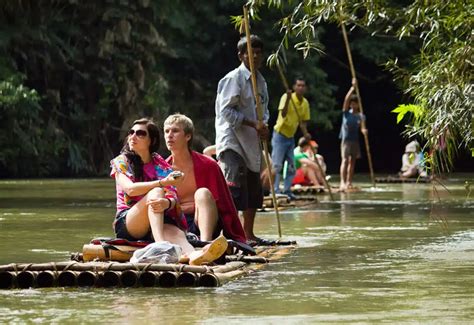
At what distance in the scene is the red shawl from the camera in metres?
11.6

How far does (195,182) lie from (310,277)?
5.91 ft

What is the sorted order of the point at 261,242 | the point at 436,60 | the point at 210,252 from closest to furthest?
the point at 210,252
the point at 436,60
the point at 261,242

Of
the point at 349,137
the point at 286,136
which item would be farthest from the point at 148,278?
the point at 349,137

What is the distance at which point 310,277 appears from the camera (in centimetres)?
1030

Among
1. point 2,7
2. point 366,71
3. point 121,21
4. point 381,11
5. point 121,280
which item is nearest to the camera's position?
point 121,280

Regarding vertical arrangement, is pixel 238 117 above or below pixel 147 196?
above

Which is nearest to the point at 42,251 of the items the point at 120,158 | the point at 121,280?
the point at 120,158

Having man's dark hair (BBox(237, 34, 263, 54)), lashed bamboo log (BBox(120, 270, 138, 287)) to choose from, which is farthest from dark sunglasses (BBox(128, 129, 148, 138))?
man's dark hair (BBox(237, 34, 263, 54))

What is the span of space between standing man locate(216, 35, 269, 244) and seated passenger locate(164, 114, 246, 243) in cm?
131

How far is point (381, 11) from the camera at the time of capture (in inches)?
481

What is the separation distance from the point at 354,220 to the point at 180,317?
8755 millimetres

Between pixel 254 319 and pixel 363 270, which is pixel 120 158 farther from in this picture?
pixel 254 319

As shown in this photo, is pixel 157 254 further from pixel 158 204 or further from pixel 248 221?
pixel 248 221

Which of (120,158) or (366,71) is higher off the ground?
(366,71)
